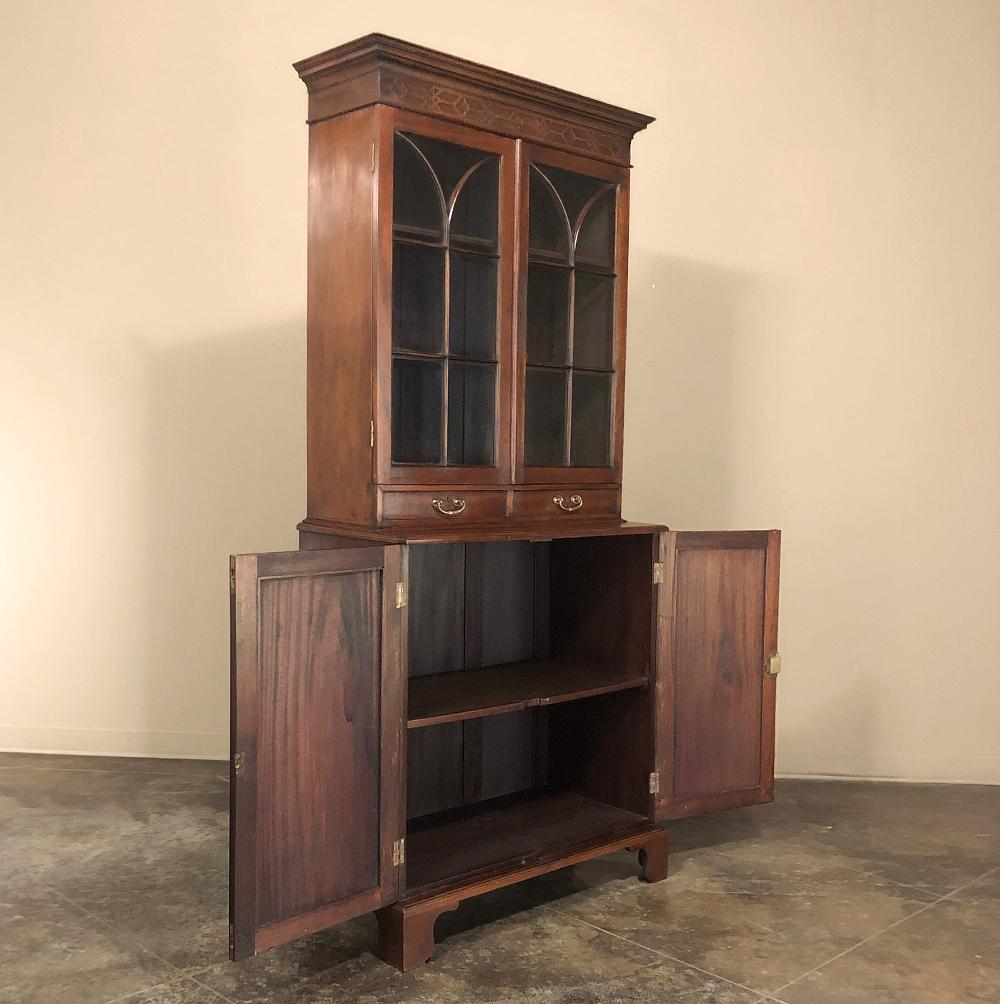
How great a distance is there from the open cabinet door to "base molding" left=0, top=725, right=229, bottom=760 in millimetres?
2029

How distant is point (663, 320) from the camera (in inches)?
171

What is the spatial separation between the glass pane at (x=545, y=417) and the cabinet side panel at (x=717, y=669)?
1.61 feet

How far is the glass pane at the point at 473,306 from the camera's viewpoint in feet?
9.23

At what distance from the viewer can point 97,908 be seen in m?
2.93

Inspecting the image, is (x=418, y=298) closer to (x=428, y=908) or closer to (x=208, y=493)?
(x=428, y=908)

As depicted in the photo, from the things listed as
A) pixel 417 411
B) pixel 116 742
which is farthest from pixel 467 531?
pixel 116 742

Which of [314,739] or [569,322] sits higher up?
[569,322]

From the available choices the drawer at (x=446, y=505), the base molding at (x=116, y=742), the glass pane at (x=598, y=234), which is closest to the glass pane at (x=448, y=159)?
the glass pane at (x=598, y=234)

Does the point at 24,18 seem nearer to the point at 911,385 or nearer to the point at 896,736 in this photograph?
the point at 911,385

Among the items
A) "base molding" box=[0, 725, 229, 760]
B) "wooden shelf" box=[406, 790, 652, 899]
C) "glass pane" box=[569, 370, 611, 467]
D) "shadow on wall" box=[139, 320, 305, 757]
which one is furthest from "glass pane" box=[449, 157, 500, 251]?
"base molding" box=[0, 725, 229, 760]

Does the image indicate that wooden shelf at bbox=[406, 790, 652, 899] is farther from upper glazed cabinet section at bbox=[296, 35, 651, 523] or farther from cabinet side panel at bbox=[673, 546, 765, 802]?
upper glazed cabinet section at bbox=[296, 35, 651, 523]

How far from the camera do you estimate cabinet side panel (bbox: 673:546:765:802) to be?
10.6 ft

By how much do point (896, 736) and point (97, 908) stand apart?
9.64 feet

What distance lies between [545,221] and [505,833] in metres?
1.64
